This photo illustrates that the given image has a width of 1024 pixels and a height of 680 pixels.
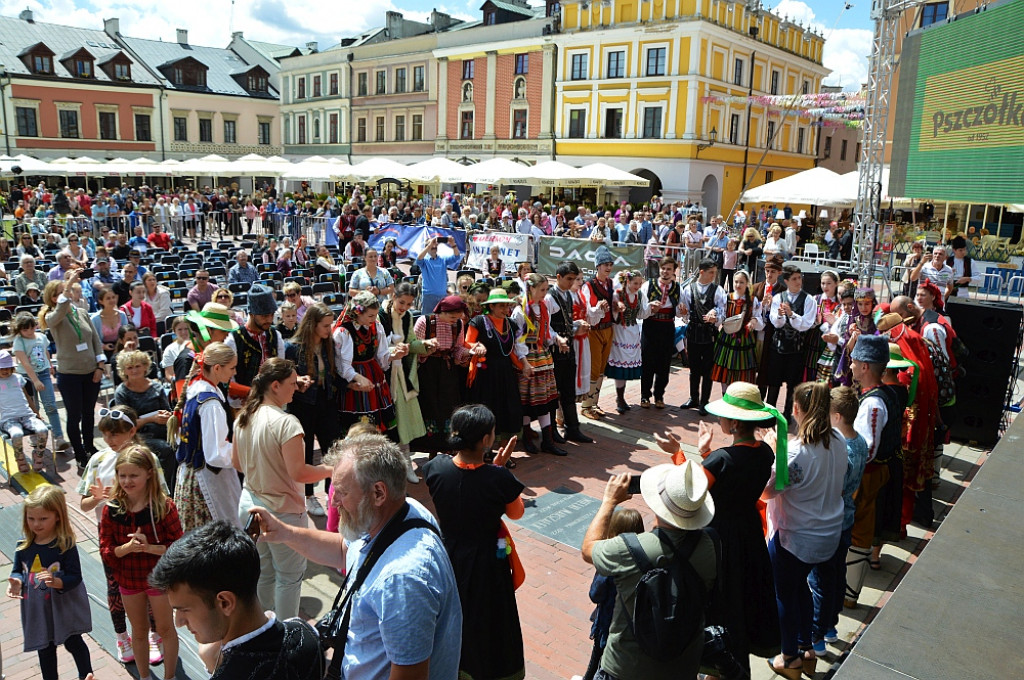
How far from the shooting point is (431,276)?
44.0ft

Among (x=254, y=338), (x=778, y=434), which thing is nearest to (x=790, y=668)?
(x=778, y=434)

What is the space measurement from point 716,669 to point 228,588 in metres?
2.19

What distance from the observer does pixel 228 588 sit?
2154mm

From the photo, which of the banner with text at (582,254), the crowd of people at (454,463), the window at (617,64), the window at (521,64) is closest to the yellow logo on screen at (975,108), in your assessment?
the crowd of people at (454,463)

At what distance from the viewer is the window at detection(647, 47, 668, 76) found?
36.3m

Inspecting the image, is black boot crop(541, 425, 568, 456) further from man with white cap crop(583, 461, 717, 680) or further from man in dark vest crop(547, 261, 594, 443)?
man with white cap crop(583, 461, 717, 680)

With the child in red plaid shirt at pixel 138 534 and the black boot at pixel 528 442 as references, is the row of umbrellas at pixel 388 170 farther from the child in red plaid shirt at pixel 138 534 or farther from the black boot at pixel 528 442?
the child in red plaid shirt at pixel 138 534

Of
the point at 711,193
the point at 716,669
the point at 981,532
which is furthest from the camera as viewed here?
the point at 711,193

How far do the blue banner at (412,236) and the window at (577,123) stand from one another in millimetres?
24174

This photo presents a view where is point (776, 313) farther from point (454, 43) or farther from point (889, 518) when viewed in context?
point (454, 43)

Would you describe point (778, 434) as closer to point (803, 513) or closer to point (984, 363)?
point (803, 513)

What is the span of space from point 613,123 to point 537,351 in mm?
33214

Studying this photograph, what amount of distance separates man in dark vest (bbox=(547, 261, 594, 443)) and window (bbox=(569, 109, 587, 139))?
33169mm

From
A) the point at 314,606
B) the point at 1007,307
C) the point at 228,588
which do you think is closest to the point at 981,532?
the point at 228,588
